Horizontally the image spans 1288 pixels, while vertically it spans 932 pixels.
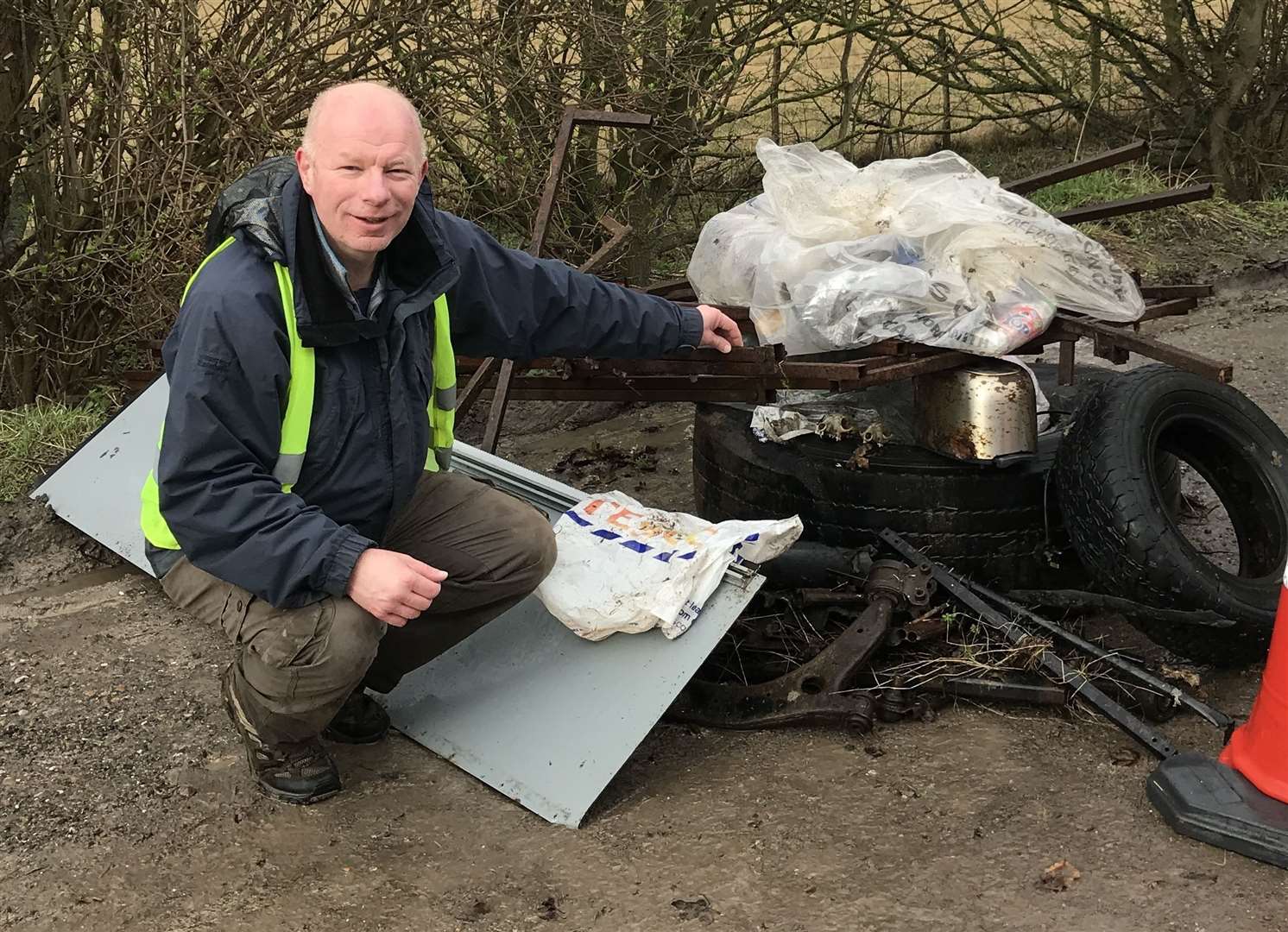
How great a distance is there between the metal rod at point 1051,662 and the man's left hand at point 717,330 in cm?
76

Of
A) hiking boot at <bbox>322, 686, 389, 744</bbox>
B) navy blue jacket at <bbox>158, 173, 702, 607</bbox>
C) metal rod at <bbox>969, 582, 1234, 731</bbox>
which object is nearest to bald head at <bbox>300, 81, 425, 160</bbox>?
navy blue jacket at <bbox>158, 173, 702, 607</bbox>

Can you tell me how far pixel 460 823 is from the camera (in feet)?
9.76

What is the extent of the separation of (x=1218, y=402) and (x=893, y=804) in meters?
1.80

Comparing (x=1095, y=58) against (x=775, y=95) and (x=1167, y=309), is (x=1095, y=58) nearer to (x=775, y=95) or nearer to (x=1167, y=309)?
(x=775, y=95)

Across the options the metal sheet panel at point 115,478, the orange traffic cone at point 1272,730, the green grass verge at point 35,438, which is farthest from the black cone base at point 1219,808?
the green grass verge at point 35,438

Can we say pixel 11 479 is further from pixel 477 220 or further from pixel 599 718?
pixel 599 718

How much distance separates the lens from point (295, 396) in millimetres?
2686

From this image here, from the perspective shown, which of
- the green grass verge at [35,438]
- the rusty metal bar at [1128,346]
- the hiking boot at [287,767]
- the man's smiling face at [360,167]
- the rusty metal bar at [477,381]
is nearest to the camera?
the man's smiling face at [360,167]

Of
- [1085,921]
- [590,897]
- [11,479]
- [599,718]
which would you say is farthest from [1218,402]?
[11,479]

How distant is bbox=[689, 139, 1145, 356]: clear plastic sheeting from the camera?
12.0ft

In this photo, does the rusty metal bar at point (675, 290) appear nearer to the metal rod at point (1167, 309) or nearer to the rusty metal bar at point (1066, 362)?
the rusty metal bar at point (1066, 362)

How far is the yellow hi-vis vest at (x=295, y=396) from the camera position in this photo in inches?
105

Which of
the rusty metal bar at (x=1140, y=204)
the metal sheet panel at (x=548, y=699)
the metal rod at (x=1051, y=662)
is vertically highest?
the rusty metal bar at (x=1140, y=204)

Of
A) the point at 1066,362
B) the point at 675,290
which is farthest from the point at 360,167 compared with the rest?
the point at 1066,362
